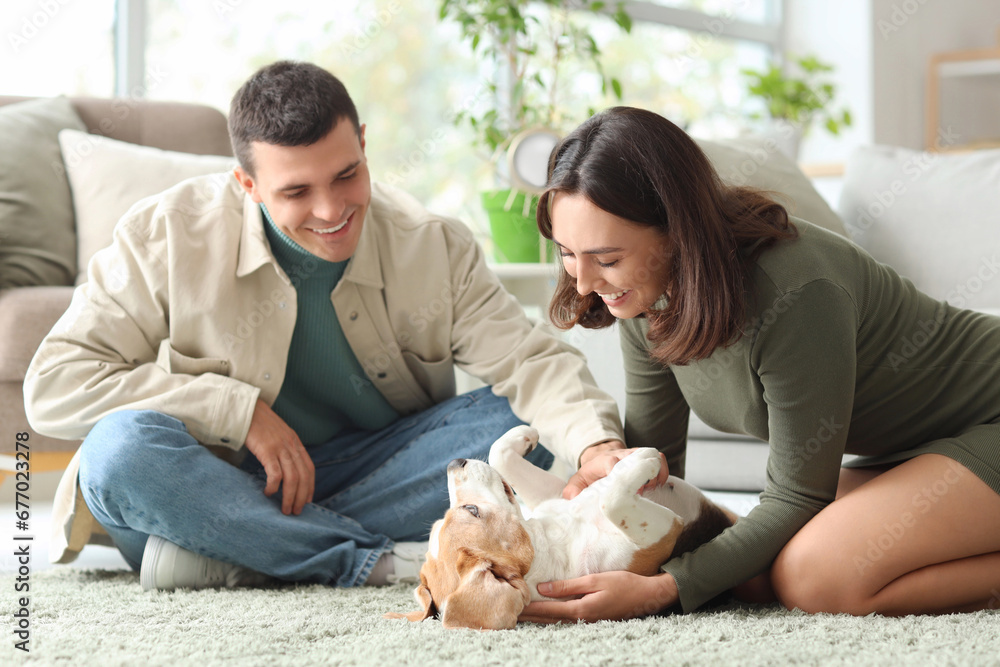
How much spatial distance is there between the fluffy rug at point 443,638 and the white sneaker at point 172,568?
0.09 metres

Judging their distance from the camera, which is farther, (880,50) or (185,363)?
(880,50)

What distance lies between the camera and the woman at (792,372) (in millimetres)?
1210

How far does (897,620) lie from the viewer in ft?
4.04

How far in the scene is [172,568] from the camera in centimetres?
150

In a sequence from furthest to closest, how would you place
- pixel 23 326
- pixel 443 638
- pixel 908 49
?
pixel 908 49 → pixel 23 326 → pixel 443 638

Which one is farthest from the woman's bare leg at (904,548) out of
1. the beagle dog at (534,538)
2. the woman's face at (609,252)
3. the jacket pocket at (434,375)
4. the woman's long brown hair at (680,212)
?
the jacket pocket at (434,375)

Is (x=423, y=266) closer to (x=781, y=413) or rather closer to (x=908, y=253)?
(x=781, y=413)

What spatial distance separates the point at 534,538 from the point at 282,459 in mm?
547

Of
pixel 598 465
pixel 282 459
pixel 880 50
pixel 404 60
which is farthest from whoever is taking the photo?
pixel 880 50

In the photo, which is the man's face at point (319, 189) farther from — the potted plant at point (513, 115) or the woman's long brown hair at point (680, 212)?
the potted plant at point (513, 115)

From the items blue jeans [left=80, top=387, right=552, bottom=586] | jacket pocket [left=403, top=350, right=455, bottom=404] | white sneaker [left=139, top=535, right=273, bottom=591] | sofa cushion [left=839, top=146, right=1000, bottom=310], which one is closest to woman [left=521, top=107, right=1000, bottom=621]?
blue jeans [left=80, top=387, right=552, bottom=586]

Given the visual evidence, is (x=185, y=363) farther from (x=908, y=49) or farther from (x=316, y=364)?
(x=908, y=49)

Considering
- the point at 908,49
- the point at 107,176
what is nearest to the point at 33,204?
the point at 107,176

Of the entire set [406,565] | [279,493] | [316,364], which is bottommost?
[406,565]
